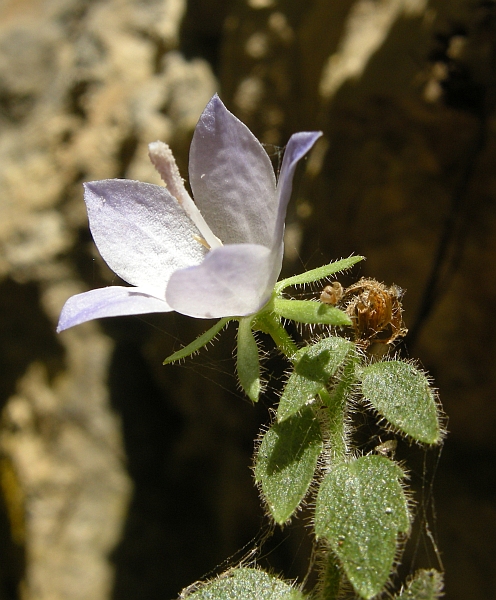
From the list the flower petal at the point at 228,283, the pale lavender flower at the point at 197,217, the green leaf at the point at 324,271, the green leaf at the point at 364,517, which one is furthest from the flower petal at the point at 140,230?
the green leaf at the point at 364,517

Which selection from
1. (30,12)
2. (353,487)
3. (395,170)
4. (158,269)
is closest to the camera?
(353,487)

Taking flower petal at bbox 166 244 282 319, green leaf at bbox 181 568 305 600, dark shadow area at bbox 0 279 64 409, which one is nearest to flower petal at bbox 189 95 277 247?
flower petal at bbox 166 244 282 319

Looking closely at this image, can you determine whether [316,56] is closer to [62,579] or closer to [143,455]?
[143,455]

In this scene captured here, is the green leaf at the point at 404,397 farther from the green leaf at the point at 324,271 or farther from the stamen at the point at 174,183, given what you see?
the stamen at the point at 174,183

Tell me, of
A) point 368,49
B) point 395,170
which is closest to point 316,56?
point 368,49

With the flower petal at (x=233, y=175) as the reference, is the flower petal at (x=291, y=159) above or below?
above

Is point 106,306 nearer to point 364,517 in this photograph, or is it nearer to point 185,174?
point 364,517

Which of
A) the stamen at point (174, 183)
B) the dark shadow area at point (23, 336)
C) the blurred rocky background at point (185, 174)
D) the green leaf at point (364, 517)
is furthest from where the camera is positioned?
the dark shadow area at point (23, 336)
